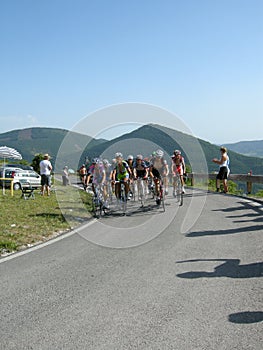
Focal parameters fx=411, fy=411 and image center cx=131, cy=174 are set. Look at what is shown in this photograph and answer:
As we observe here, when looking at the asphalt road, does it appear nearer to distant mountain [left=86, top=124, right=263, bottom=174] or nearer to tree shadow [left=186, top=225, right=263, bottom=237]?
tree shadow [left=186, top=225, right=263, bottom=237]

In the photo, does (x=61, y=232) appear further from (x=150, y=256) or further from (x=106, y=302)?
(x=106, y=302)

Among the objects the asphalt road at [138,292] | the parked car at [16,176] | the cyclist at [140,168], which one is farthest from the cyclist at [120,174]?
the parked car at [16,176]

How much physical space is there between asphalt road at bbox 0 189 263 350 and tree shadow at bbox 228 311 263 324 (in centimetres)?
1

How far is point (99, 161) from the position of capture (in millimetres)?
12742

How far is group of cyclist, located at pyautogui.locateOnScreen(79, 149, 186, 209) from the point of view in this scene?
1270 cm

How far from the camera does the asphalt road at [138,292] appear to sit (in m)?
3.76

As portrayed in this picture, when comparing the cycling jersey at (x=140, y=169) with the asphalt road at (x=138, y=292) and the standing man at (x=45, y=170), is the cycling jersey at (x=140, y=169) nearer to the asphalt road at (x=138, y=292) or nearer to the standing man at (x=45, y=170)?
the standing man at (x=45, y=170)

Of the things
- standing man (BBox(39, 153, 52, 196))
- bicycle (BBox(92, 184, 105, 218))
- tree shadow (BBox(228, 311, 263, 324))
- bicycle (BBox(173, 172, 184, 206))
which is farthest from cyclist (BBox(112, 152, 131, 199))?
tree shadow (BBox(228, 311, 263, 324))

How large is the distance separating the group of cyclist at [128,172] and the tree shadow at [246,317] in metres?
8.42

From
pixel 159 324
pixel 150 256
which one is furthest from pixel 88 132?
pixel 159 324

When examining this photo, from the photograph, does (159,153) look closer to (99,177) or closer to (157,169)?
(157,169)

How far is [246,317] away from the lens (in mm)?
4160

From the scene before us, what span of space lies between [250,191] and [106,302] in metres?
16.0

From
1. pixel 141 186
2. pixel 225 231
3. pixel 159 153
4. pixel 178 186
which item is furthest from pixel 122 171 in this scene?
pixel 225 231
